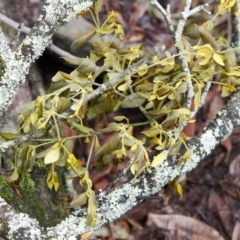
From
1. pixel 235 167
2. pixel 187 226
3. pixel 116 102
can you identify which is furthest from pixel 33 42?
pixel 235 167

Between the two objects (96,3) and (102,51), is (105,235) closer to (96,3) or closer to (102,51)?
(102,51)

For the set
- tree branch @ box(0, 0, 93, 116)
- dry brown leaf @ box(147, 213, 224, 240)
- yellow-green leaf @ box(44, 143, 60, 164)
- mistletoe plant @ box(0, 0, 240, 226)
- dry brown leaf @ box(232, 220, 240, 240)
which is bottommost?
dry brown leaf @ box(232, 220, 240, 240)

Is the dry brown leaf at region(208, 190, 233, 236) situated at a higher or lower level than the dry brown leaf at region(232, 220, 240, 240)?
higher

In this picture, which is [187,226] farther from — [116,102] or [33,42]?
[33,42]

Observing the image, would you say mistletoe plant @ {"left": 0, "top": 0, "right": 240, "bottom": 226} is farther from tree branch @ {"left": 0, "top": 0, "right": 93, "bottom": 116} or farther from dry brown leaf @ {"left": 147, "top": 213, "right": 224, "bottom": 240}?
dry brown leaf @ {"left": 147, "top": 213, "right": 224, "bottom": 240}

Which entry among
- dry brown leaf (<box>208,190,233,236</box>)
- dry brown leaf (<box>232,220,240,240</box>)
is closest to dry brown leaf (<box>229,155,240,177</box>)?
dry brown leaf (<box>208,190,233,236</box>)

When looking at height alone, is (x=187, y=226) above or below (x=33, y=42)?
below

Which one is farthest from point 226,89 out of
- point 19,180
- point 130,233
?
point 130,233

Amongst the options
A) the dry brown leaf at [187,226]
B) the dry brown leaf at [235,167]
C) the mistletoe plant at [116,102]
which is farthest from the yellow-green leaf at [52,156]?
the dry brown leaf at [235,167]
